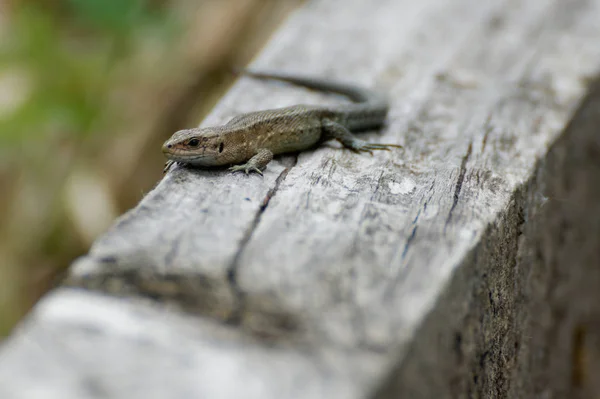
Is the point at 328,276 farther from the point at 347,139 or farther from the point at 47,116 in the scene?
the point at 47,116

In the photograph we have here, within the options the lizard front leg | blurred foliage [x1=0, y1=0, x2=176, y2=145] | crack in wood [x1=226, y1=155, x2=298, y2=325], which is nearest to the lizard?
the lizard front leg

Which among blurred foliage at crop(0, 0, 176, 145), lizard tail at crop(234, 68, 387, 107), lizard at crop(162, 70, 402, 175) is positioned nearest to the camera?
lizard at crop(162, 70, 402, 175)

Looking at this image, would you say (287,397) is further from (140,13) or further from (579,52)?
(140,13)

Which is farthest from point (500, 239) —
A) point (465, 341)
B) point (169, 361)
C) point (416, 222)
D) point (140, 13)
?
point (140, 13)

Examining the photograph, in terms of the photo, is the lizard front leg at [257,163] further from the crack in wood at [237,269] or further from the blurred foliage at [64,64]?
the blurred foliage at [64,64]

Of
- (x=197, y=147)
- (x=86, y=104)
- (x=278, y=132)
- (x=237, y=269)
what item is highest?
(x=237, y=269)

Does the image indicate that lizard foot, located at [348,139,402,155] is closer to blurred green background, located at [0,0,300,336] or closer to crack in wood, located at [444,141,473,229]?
crack in wood, located at [444,141,473,229]

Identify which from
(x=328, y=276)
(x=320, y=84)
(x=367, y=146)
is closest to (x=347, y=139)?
(x=367, y=146)
